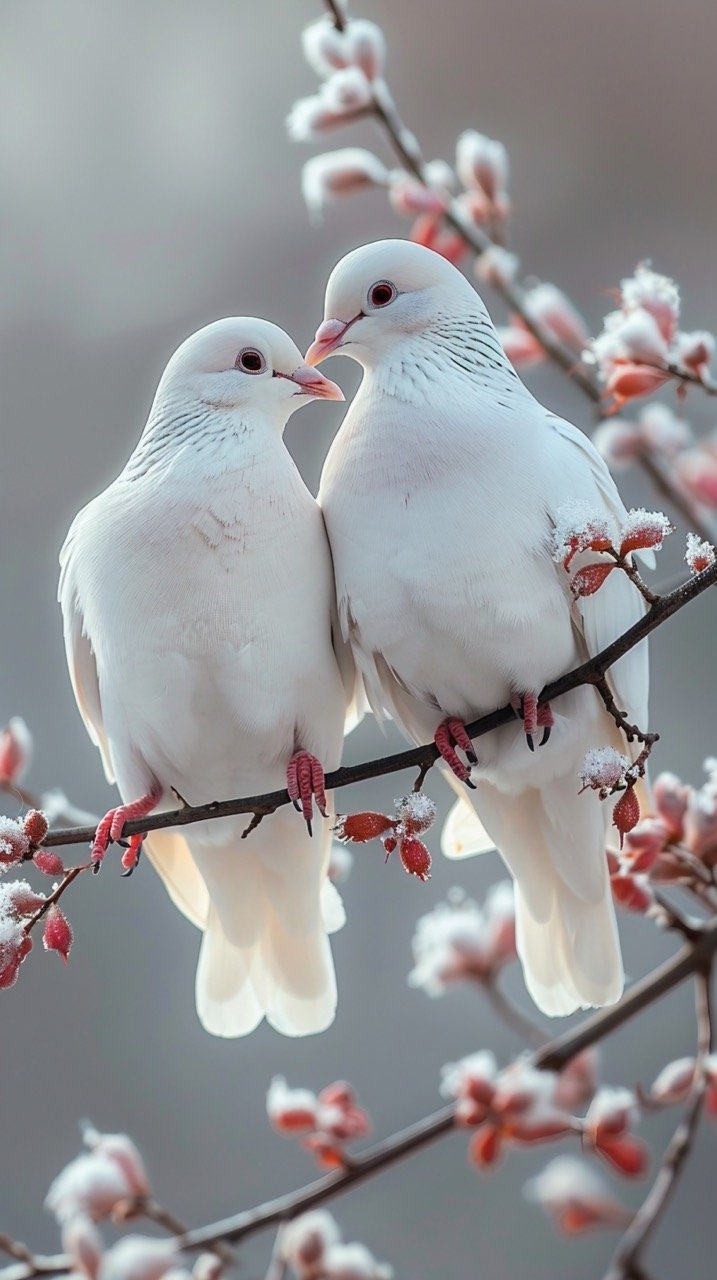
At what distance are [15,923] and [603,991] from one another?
29.9 inches

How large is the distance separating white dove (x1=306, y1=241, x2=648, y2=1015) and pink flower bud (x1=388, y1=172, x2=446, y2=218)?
26 centimetres

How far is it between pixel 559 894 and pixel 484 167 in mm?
1006

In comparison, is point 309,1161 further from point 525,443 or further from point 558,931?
point 525,443

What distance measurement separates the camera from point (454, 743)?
4.67 feet

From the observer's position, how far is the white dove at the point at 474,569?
1.36 m

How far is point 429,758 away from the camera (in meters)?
1.24

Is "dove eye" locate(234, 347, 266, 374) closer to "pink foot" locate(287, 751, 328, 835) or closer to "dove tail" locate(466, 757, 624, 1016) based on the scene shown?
"pink foot" locate(287, 751, 328, 835)

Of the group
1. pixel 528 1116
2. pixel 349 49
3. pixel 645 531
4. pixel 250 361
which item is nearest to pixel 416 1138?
pixel 528 1116

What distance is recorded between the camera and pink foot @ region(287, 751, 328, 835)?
140 centimetres

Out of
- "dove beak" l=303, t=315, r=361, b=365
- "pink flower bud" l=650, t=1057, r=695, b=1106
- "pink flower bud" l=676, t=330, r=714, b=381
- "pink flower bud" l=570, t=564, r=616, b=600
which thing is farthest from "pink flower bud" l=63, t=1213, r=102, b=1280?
"pink flower bud" l=676, t=330, r=714, b=381

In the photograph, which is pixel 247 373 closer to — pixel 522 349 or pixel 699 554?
pixel 522 349

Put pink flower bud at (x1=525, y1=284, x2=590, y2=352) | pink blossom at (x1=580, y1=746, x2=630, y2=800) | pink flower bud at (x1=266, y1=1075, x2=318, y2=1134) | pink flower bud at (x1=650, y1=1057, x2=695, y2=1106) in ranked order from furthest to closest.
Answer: pink flower bud at (x1=525, y1=284, x2=590, y2=352) < pink flower bud at (x1=266, y1=1075, x2=318, y2=1134) < pink flower bud at (x1=650, y1=1057, x2=695, y2=1106) < pink blossom at (x1=580, y1=746, x2=630, y2=800)

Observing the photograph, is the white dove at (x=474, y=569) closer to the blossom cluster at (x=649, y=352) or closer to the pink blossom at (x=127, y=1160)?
the blossom cluster at (x=649, y=352)

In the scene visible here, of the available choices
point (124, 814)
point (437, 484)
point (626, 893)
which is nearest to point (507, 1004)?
point (626, 893)
